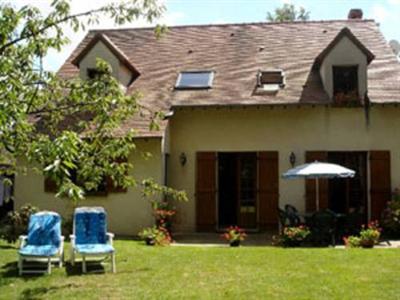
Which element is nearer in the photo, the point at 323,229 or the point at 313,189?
the point at 323,229

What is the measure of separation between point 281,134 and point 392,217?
3.91 metres

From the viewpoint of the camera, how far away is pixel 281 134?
1619 centimetres

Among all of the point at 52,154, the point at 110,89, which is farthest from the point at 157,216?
the point at 52,154

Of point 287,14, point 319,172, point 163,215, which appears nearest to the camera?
point 319,172

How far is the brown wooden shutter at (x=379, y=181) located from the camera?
15719 millimetres

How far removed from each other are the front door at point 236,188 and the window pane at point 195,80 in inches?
92.6

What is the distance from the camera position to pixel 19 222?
497 inches

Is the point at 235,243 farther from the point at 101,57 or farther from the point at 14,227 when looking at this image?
the point at 101,57

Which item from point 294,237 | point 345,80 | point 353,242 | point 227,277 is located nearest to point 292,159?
point 345,80

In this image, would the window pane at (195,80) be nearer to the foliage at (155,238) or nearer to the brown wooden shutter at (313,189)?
the brown wooden shutter at (313,189)

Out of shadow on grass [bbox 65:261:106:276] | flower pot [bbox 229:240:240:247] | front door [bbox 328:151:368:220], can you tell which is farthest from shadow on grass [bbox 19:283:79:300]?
front door [bbox 328:151:368:220]

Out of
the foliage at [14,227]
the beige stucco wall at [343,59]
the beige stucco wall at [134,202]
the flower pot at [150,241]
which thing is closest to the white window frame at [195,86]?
the beige stucco wall at [134,202]

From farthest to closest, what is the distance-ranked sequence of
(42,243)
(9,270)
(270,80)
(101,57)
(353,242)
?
1. (101,57)
2. (270,80)
3. (353,242)
4. (42,243)
5. (9,270)

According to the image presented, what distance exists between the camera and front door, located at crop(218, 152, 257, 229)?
16469 millimetres
